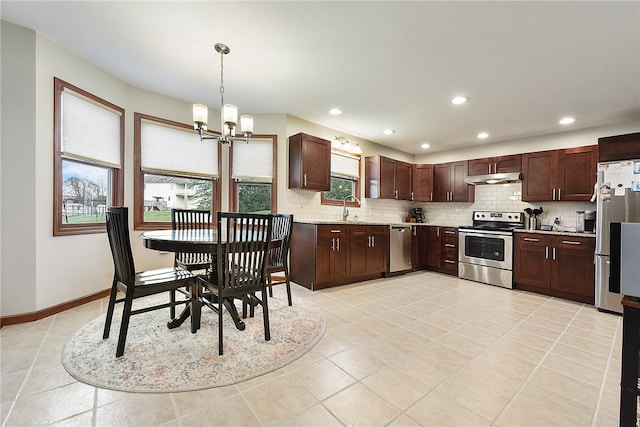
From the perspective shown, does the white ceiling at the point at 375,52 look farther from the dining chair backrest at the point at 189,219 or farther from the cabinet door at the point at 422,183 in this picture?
the cabinet door at the point at 422,183

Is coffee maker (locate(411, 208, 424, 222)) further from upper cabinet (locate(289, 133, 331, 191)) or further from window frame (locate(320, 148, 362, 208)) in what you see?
upper cabinet (locate(289, 133, 331, 191))

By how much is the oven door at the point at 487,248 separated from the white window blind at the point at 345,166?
2179 millimetres

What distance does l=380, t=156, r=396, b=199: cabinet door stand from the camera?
16.8ft

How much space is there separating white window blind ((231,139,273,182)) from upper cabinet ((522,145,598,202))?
164 inches

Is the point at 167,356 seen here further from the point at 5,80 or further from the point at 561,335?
the point at 561,335

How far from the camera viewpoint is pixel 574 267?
3.52 metres

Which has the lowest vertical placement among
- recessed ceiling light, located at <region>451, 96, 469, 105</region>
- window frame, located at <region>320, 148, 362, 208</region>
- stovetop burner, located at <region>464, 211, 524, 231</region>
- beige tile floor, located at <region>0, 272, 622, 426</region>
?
beige tile floor, located at <region>0, 272, 622, 426</region>

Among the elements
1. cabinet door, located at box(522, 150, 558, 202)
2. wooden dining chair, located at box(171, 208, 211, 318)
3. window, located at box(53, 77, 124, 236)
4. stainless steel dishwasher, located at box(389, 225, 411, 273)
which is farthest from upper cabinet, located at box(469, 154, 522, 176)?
window, located at box(53, 77, 124, 236)

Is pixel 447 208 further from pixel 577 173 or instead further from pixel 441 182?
pixel 577 173

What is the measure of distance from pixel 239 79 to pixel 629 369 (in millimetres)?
3655

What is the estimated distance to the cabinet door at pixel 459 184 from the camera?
5207 millimetres

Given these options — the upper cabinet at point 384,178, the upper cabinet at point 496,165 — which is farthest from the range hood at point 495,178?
the upper cabinet at point 384,178

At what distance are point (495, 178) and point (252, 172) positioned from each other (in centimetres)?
409

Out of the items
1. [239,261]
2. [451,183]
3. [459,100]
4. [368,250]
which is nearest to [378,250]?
[368,250]
